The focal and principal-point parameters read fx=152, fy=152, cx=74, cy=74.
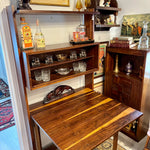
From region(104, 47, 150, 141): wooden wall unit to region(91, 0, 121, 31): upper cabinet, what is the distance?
12.3 inches

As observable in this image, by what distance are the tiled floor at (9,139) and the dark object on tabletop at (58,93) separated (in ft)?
3.21

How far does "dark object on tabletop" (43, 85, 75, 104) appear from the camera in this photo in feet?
5.32

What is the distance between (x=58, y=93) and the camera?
168 cm

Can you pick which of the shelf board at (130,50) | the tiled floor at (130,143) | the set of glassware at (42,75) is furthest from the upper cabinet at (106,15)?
the tiled floor at (130,143)

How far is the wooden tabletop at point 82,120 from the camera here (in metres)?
1.10

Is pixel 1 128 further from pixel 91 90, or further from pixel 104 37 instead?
pixel 104 37

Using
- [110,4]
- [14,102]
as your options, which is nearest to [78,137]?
[14,102]

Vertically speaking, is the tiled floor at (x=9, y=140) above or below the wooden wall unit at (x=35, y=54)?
below

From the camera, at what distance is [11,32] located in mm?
1250

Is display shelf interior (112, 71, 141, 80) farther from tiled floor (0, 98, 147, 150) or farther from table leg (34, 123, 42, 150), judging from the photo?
table leg (34, 123, 42, 150)

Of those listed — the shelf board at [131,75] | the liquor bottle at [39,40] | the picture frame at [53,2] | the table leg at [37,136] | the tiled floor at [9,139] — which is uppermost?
the picture frame at [53,2]

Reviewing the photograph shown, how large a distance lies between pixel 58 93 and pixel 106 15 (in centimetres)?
121

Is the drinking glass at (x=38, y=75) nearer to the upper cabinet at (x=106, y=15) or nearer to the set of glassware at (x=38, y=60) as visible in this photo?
the set of glassware at (x=38, y=60)

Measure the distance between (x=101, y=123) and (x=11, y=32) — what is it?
1.06m
